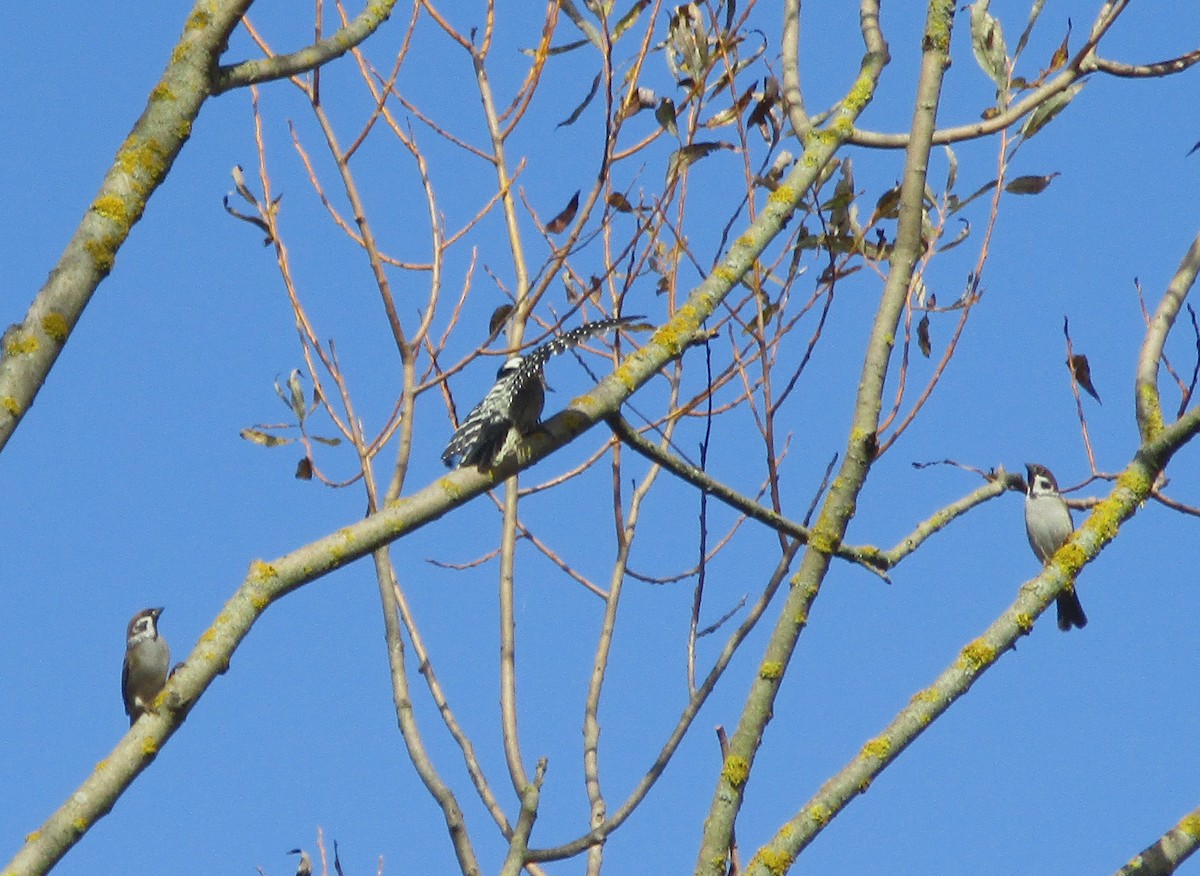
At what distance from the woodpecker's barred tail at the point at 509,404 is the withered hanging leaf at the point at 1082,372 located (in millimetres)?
1204

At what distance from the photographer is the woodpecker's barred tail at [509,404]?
130 inches

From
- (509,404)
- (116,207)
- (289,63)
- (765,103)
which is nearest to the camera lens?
(116,207)

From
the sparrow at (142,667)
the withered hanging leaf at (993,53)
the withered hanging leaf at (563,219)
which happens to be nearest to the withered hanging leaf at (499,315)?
the withered hanging leaf at (563,219)

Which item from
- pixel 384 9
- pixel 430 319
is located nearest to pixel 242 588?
pixel 384 9

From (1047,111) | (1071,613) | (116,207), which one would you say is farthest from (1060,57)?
(1071,613)

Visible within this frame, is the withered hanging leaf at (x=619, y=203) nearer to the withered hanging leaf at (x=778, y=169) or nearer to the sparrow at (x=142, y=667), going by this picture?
the withered hanging leaf at (x=778, y=169)

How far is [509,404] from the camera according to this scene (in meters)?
3.60

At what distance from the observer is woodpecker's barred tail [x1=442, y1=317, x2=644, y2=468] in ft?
10.8

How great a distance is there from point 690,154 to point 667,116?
0.13 meters

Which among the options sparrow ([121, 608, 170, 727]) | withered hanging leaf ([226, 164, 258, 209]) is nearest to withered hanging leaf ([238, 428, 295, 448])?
withered hanging leaf ([226, 164, 258, 209])

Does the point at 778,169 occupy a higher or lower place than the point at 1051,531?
lower

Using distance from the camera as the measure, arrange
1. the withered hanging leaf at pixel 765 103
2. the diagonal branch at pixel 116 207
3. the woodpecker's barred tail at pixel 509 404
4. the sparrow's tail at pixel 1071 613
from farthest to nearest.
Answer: the sparrow's tail at pixel 1071 613 < the withered hanging leaf at pixel 765 103 < the woodpecker's barred tail at pixel 509 404 < the diagonal branch at pixel 116 207

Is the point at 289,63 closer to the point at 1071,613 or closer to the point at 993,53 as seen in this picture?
the point at 993,53

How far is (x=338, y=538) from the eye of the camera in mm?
2271
